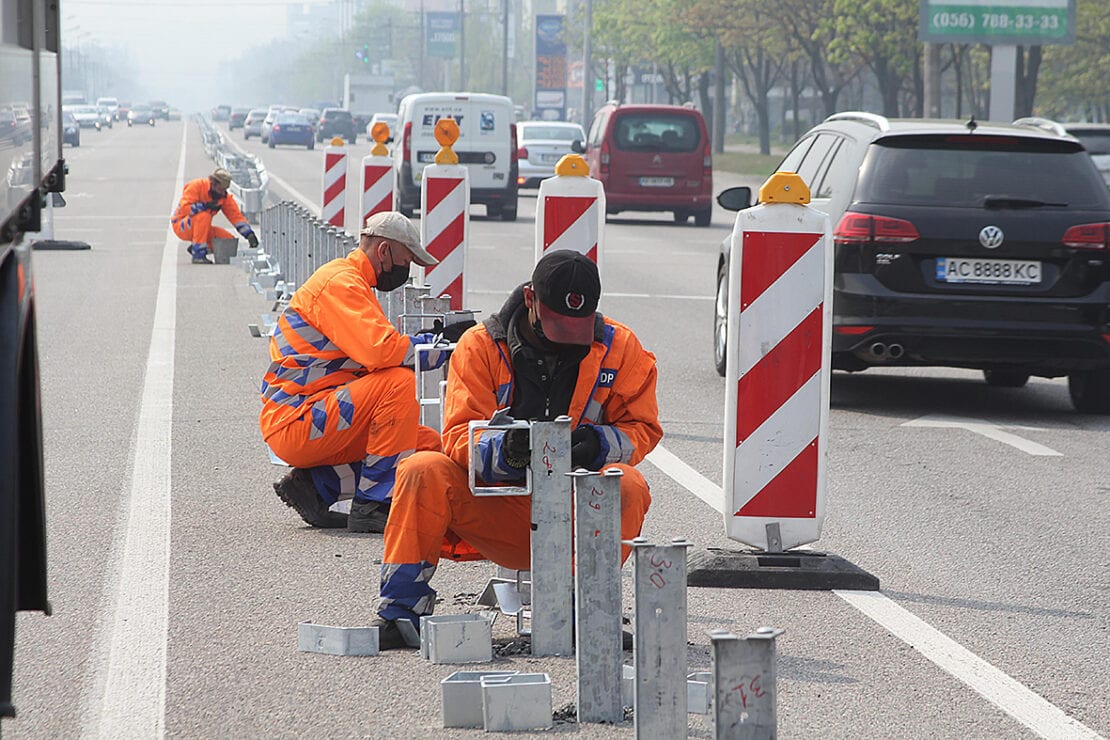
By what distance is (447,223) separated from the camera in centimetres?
1200

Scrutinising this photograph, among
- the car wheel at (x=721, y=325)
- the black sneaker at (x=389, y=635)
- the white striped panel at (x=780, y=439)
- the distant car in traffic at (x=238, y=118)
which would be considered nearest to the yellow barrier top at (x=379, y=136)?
the car wheel at (x=721, y=325)

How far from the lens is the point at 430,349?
7016 millimetres

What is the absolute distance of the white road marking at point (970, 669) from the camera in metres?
4.99

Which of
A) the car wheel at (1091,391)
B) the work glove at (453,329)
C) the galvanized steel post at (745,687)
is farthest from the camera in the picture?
the car wheel at (1091,391)

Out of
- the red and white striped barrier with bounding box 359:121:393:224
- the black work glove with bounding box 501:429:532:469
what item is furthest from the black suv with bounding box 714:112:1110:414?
the red and white striped barrier with bounding box 359:121:393:224

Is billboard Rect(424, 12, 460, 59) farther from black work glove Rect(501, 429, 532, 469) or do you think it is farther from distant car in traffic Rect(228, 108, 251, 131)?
black work glove Rect(501, 429, 532, 469)

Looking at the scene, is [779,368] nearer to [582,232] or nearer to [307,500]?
[307,500]

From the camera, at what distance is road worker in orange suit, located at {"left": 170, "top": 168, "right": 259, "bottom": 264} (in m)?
19.6

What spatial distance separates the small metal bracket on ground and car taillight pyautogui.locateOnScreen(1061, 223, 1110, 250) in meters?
4.35

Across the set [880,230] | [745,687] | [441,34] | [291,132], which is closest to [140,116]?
[441,34]

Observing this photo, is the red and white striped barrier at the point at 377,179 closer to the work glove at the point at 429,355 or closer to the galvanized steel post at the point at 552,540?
the work glove at the point at 429,355

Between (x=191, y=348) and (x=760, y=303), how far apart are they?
296 inches

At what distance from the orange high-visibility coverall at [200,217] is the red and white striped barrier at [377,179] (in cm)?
333

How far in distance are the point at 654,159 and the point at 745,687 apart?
1011 inches
